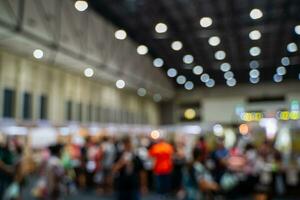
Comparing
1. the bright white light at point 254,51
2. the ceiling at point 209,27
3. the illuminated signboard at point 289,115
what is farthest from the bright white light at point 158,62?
the illuminated signboard at point 289,115

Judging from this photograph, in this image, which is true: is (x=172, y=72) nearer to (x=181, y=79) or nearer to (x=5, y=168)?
(x=181, y=79)

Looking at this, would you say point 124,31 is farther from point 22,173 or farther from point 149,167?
point 22,173

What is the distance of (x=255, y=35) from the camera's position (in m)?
18.4

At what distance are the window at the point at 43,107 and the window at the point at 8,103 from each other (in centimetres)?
180

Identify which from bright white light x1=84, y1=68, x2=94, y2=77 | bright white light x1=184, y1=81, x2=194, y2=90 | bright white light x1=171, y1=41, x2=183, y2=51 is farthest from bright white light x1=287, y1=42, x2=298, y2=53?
bright white light x1=84, y1=68, x2=94, y2=77

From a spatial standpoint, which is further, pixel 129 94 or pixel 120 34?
pixel 129 94

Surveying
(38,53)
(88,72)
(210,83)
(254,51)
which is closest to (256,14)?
(254,51)

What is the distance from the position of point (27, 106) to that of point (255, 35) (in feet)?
37.8

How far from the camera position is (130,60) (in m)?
19.8

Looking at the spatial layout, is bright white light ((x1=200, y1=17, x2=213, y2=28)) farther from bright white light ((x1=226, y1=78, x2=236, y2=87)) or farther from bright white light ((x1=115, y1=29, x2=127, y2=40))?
bright white light ((x1=226, y1=78, x2=236, y2=87))

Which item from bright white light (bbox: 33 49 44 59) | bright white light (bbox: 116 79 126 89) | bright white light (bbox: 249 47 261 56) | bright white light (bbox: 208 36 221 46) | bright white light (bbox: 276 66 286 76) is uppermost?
bright white light (bbox: 249 47 261 56)

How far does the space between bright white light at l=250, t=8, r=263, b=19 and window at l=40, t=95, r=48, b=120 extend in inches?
377

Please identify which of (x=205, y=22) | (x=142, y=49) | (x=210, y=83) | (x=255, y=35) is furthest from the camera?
(x=210, y=83)

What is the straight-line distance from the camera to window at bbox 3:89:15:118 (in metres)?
13.3
